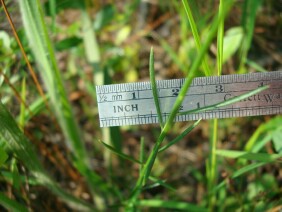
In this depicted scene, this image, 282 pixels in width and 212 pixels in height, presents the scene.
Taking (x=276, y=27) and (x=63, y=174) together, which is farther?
(x=276, y=27)

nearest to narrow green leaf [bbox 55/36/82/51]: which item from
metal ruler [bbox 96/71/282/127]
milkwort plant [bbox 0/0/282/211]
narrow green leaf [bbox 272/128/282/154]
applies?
milkwort plant [bbox 0/0/282/211]

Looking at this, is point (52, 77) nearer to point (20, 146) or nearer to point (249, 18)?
point (20, 146)

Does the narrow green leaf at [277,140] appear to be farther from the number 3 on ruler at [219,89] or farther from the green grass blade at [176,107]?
the green grass blade at [176,107]

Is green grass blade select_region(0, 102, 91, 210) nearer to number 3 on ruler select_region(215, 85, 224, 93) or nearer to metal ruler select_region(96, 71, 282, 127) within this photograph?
metal ruler select_region(96, 71, 282, 127)

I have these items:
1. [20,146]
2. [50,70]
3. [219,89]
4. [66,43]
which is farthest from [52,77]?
[219,89]

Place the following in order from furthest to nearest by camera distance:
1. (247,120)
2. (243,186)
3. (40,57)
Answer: (247,120)
(243,186)
(40,57)

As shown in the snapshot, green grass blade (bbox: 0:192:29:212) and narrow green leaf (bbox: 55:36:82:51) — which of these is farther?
narrow green leaf (bbox: 55:36:82:51)

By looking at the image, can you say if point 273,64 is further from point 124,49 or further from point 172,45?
point 124,49

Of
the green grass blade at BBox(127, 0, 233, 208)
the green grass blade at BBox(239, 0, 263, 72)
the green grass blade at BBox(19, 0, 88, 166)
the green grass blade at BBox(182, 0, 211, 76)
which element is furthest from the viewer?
the green grass blade at BBox(239, 0, 263, 72)

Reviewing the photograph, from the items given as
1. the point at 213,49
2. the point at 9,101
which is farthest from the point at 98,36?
the point at 9,101
